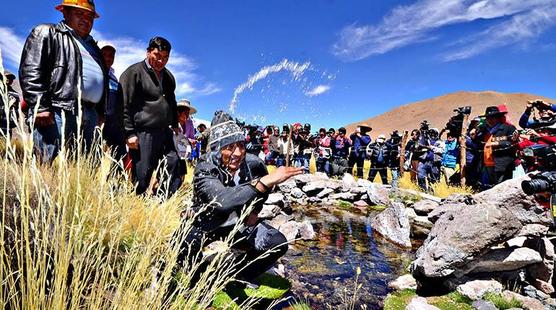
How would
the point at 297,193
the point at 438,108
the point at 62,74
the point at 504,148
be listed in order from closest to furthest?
the point at 62,74 < the point at 504,148 < the point at 297,193 < the point at 438,108

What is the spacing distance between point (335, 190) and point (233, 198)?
808 cm

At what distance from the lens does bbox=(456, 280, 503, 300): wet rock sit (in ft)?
11.8

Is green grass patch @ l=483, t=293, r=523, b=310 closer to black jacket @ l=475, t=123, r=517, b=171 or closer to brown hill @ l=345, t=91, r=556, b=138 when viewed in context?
black jacket @ l=475, t=123, r=517, b=171

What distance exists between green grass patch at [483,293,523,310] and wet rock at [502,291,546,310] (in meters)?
0.05

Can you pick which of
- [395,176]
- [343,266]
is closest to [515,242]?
[343,266]

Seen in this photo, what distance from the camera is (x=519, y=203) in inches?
182

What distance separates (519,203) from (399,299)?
2310 millimetres

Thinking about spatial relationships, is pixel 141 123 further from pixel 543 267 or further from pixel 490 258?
pixel 543 267

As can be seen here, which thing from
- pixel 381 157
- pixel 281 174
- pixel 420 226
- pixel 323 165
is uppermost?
pixel 281 174

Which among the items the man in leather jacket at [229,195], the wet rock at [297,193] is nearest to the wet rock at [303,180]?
the wet rock at [297,193]

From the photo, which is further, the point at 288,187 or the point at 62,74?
the point at 288,187

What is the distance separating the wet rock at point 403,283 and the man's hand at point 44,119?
12.1ft

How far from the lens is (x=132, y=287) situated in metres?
1.31

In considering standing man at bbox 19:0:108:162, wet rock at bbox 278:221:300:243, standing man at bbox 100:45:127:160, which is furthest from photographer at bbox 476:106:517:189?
standing man at bbox 19:0:108:162
